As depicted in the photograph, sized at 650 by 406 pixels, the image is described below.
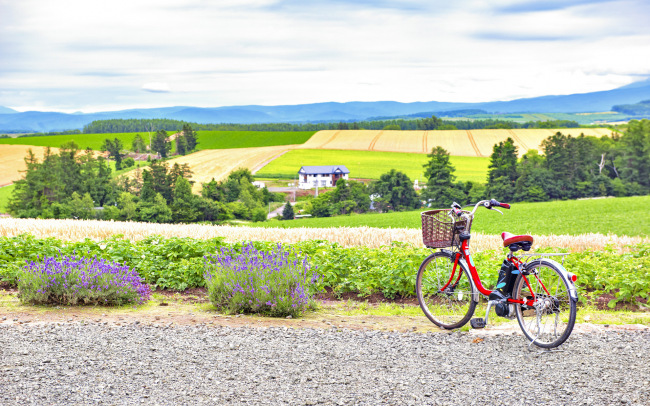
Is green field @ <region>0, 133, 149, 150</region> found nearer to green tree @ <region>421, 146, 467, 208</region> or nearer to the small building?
the small building

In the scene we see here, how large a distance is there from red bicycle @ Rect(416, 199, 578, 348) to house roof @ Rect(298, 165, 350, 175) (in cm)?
9293

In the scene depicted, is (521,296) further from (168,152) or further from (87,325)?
(168,152)

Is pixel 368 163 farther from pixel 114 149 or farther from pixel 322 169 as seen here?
pixel 114 149

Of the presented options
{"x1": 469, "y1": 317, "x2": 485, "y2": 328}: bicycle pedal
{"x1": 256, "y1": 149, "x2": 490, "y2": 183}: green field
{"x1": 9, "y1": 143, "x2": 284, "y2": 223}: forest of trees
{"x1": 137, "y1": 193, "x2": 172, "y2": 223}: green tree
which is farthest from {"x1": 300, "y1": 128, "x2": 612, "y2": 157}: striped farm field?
{"x1": 469, "y1": 317, "x2": 485, "y2": 328}: bicycle pedal

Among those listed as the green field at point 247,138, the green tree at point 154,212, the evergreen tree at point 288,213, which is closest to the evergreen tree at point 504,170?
the evergreen tree at point 288,213

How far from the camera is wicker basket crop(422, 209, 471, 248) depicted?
634 centimetres

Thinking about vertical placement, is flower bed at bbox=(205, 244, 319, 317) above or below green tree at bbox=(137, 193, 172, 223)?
above

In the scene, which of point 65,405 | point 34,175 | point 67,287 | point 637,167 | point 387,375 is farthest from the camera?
point 637,167

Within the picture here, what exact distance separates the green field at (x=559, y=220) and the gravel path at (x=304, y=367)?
32139mm

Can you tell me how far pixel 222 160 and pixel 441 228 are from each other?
346 ft

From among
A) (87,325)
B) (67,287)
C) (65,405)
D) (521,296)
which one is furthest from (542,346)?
(67,287)

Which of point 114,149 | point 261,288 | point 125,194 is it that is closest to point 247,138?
point 114,149

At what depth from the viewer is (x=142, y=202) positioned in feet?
266

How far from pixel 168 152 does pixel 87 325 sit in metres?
124
